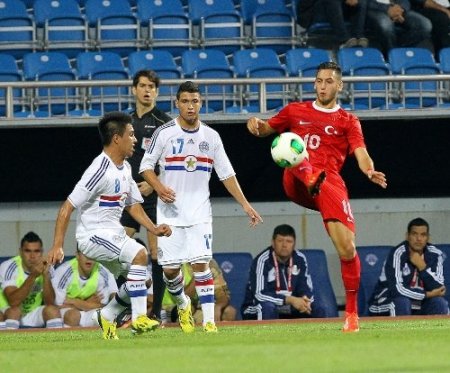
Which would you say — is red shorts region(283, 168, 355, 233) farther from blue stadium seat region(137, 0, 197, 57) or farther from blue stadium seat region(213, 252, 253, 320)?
blue stadium seat region(137, 0, 197, 57)

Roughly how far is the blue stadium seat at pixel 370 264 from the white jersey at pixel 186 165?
5308 mm

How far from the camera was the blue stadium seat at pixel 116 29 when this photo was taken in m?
18.1

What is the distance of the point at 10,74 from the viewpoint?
55.4ft

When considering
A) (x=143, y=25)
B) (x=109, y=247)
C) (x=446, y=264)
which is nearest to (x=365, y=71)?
(x=446, y=264)

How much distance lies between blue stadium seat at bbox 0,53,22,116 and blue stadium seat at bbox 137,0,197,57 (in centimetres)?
195

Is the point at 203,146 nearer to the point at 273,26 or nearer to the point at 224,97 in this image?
the point at 224,97

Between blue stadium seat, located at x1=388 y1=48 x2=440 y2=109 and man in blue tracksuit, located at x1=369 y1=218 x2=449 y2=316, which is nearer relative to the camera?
man in blue tracksuit, located at x1=369 y1=218 x2=449 y2=316

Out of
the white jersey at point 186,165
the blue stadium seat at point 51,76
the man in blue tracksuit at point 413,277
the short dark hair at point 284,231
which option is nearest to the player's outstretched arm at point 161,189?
the white jersey at point 186,165

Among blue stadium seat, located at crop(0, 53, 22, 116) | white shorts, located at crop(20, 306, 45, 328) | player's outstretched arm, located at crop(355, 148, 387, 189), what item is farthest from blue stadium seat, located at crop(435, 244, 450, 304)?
player's outstretched arm, located at crop(355, 148, 387, 189)

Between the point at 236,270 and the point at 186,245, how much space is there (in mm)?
5202

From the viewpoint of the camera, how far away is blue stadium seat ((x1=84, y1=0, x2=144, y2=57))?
18.1m

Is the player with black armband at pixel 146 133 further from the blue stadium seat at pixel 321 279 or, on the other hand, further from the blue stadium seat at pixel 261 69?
the blue stadium seat at pixel 261 69

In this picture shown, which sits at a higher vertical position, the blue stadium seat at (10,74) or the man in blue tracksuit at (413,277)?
the blue stadium seat at (10,74)

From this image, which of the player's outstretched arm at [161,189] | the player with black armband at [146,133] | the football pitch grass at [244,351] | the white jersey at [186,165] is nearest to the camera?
the football pitch grass at [244,351]
